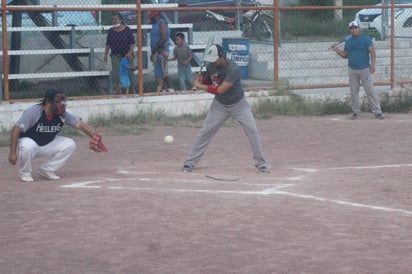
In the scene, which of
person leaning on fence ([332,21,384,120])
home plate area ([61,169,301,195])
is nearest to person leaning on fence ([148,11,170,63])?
person leaning on fence ([332,21,384,120])

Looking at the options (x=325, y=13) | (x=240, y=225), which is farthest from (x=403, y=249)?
(x=325, y=13)

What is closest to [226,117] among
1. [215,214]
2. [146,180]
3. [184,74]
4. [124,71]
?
[146,180]

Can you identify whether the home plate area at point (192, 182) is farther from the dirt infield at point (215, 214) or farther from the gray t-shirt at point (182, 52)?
the gray t-shirt at point (182, 52)

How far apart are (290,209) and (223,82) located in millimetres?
2757

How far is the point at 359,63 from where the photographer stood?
697 inches

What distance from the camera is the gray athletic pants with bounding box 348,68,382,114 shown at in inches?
700

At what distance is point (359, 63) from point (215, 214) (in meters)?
9.63

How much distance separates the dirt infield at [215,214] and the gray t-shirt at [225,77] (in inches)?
38.9

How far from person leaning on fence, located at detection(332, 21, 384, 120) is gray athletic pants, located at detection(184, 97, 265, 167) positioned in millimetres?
6565

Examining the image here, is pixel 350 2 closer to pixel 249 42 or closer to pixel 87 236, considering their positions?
pixel 249 42

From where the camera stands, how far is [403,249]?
7.50m

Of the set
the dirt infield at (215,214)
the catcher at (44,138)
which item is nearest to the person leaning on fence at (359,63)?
the dirt infield at (215,214)

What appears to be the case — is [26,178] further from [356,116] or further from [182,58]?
[356,116]

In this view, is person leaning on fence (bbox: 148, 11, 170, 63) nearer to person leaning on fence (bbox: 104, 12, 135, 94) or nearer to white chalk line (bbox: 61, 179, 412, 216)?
person leaning on fence (bbox: 104, 12, 135, 94)
